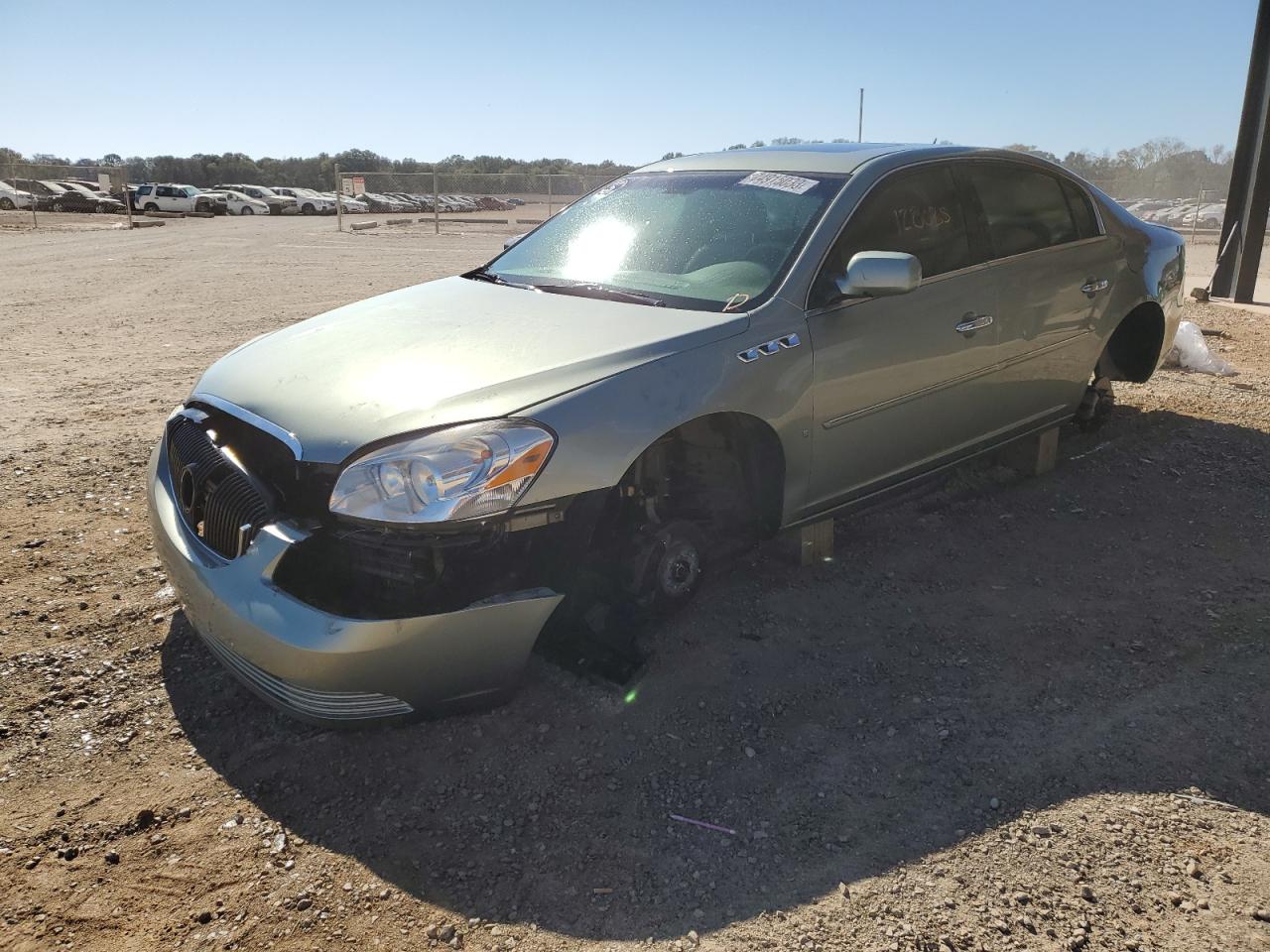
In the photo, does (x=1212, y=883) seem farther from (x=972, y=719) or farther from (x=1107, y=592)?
(x=1107, y=592)

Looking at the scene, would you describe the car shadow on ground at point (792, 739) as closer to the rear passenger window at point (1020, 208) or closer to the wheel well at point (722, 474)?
the wheel well at point (722, 474)

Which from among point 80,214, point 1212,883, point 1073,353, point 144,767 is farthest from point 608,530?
point 80,214

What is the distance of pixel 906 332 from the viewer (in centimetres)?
369

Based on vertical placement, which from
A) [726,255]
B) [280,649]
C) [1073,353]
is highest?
[726,255]

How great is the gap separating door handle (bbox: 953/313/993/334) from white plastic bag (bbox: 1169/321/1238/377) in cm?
434

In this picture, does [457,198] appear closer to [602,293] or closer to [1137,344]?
[1137,344]

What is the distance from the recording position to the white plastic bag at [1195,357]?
743 cm

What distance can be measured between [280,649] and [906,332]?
8.22ft

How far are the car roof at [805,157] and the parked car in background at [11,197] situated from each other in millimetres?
45365

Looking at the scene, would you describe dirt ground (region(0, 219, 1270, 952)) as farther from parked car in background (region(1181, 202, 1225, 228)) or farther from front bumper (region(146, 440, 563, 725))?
parked car in background (region(1181, 202, 1225, 228))

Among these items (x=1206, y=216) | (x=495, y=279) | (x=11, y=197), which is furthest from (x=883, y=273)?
(x=11, y=197)

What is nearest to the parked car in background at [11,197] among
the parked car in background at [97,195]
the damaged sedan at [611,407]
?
the parked car in background at [97,195]

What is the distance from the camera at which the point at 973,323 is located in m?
3.98

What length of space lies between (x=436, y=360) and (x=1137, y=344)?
4.16m
